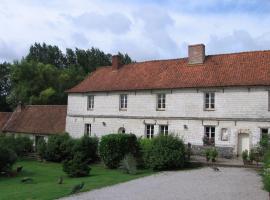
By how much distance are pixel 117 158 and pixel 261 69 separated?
12271 millimetres

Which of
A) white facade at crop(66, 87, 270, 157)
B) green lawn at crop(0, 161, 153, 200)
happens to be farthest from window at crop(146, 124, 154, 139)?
green lawn at crop(0, 161, 153, 200)

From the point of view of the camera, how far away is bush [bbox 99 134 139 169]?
29.7 metres

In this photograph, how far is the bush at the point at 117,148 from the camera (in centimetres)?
2967

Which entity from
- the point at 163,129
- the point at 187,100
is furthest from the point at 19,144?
the point at 187,100

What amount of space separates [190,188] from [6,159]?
47.1 ft

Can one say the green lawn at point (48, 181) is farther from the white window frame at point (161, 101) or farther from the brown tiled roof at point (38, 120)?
the brown tiled roof at point (38, 120)

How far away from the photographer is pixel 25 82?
64875 millimetres

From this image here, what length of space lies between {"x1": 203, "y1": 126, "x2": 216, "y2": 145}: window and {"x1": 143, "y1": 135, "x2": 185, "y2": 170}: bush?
5.27 m

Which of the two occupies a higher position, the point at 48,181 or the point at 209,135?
the point at 209,135

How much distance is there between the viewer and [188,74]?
35.5 meters

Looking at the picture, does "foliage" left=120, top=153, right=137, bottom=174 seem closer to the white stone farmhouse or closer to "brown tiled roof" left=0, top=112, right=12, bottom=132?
the white stone farmhouse

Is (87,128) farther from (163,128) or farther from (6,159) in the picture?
(6,159)

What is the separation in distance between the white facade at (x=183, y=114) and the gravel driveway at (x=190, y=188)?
678 centimetres

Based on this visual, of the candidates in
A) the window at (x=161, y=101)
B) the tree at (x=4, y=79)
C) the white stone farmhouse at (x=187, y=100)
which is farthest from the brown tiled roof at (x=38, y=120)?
the tree at (x=4, y=79)
